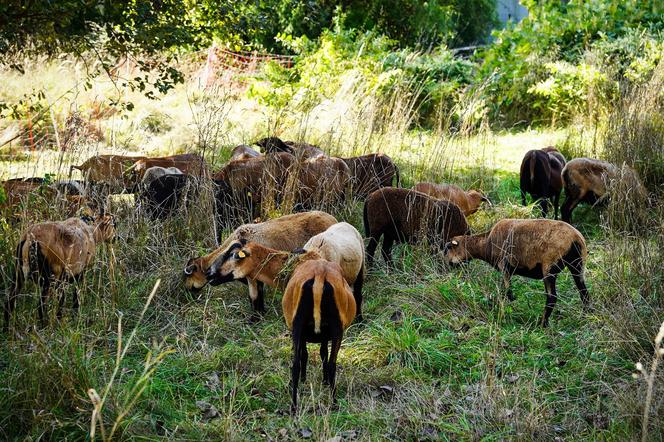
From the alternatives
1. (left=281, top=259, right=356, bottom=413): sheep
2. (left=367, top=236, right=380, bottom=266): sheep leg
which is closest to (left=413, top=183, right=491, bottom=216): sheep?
(left=367, top=236, right=380, bottom=266): sheep leg

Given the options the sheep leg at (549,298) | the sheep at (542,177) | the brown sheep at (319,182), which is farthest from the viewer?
the sheep at (542,177)

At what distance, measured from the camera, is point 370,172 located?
1015cm

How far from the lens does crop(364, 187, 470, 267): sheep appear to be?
8203mm

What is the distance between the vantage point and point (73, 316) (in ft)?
20.7

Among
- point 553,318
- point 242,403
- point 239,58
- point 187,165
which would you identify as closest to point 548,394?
point 553,318

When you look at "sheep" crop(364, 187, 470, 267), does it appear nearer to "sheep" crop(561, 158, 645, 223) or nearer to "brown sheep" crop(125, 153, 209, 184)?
"sheep" crop(561, 158, 645, 223)

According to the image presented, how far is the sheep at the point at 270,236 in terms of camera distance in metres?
7.06

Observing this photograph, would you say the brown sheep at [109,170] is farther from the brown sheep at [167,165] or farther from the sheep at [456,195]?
the sheep at [456,195]

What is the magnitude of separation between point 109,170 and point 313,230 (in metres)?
3.35

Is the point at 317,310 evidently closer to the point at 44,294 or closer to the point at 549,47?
the point at 44,294

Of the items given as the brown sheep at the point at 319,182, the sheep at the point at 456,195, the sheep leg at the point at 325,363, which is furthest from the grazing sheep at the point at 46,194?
the sheep at the point at 456,195

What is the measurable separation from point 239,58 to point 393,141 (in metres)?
9.79

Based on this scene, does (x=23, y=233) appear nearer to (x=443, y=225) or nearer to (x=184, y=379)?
(x=184, y=379)

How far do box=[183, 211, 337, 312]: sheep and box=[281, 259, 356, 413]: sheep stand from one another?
5.36ft
